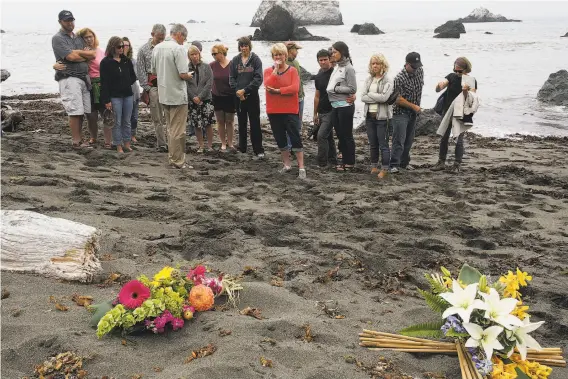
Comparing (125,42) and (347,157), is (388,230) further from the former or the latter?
(125,42)

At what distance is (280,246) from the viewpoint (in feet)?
16.0

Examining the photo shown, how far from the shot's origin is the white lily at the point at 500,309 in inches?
106

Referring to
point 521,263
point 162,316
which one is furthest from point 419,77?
point 162,316

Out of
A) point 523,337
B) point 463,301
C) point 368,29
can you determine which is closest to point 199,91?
point 463,301

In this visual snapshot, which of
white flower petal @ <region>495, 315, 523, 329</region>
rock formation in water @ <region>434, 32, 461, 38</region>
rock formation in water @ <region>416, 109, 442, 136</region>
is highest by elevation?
rock formation in water @ <region>434, 32, 461, 38</region>

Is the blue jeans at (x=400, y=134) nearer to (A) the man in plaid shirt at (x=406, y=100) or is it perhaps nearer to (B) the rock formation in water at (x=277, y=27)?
(A) the man in plaid shirt at (x=406, y=100)

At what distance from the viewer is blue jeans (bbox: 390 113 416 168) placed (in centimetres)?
780

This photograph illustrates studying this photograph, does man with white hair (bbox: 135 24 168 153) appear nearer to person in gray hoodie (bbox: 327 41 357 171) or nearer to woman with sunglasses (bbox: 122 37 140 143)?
woman with sunglasses (bbox: 122 37 140 143)

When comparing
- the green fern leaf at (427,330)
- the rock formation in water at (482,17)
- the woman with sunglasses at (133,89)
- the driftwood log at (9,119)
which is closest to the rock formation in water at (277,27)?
the driftwood log at (9,119)

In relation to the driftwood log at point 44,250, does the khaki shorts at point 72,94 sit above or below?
above

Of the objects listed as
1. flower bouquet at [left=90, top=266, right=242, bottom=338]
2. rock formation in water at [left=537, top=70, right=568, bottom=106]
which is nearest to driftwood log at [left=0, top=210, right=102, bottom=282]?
flower bouquet at [left=90, top=266, right=242, bottom=338]

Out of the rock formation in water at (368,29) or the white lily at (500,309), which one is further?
the rock formation in water at (368,29)

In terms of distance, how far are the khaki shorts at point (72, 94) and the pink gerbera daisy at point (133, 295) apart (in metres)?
5.27

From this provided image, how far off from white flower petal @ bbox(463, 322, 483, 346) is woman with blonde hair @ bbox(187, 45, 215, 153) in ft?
21.4
